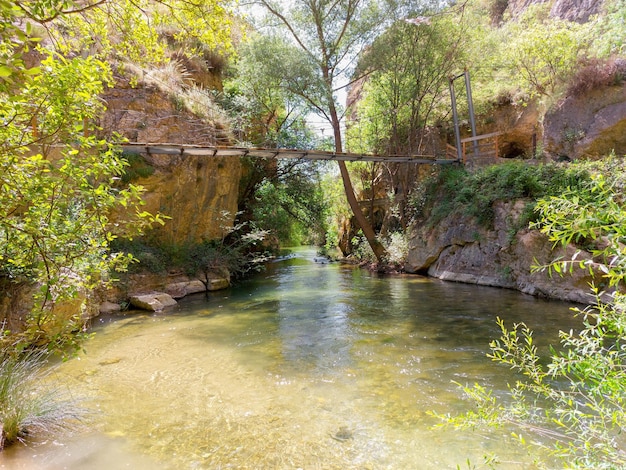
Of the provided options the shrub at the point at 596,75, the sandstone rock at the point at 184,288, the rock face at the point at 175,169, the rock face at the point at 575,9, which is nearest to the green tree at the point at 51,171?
the sandstone rock at the point at 184,288

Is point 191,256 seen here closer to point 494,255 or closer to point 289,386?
point 289,386

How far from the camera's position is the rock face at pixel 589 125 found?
9695mm

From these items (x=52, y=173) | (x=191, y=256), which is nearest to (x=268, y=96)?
(x=191, y=256)

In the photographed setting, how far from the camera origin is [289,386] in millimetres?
3605

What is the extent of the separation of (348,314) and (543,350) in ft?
10.0

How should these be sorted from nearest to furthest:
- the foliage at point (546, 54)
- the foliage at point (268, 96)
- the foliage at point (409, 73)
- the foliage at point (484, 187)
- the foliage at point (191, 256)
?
1. the foliage at point (484, 187)
2. the foliage at point (191, 256)
3. the foliage at point (546, 54)
4. the foliage at point (268, 96)
5. the foliage at point (409, 73)

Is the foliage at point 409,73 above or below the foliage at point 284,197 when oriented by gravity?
above

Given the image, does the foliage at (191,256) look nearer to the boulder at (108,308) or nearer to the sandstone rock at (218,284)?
the sandstone rock at (218,284)

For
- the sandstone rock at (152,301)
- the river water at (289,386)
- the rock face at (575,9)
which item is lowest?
the river water at (289,386)

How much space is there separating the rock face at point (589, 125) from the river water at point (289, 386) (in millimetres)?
5939

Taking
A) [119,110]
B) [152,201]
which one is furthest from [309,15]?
[152,201]

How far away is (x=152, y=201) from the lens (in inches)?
374

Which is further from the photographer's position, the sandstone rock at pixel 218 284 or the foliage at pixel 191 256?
the sandstone rock at pixel 218 284

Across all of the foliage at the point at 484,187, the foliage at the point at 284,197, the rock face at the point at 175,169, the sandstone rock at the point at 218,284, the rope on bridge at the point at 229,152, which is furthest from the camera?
the foliage at the point at 284,197
